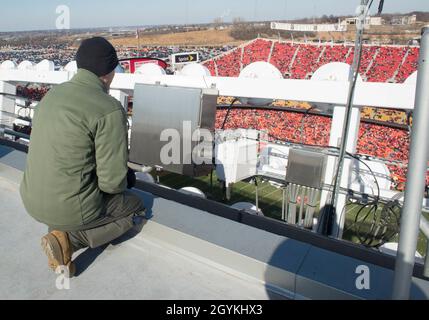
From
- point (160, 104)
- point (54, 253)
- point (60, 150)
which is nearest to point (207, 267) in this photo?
point (54, 253)

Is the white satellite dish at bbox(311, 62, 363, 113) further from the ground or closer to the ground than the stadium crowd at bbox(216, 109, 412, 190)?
further from the ground

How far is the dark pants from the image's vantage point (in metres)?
2.06

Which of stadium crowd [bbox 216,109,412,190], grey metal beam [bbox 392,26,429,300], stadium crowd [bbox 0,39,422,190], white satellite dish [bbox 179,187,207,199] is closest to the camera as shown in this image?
grey metal beam [bbox 392,26,429,300]

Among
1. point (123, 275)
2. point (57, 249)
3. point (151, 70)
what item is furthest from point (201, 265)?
point (151, 70)

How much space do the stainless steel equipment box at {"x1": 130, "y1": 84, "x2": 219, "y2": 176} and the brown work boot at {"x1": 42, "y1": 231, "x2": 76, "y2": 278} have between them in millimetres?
1689

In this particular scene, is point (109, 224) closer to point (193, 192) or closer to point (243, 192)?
point (193, 192)

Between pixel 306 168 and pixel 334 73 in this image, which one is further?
pixel 334 73

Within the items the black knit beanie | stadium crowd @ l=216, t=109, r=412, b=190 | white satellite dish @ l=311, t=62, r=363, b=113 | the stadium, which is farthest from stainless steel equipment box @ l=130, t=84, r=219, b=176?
stadium crowd @ l=216, t=109, r=412, b=190

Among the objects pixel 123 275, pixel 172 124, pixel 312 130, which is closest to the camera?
pixel 123 275

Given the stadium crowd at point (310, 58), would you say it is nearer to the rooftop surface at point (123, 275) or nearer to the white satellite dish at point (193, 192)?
the white satellite dish at point (193, 192)

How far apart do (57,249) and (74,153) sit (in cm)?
53

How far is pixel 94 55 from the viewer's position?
190 cm

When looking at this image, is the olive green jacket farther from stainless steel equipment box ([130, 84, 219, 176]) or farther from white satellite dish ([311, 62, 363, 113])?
white satellite dish ([311, 62, 363, 113])
